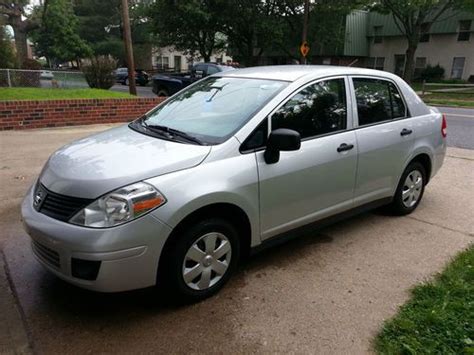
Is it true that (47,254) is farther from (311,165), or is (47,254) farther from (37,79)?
(37,79)

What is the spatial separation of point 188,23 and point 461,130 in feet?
68.8

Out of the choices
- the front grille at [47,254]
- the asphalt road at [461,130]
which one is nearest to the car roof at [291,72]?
the front grille at [47,254]

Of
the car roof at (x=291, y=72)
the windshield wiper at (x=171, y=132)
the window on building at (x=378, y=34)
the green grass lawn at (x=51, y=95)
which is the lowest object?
the green grass lawn at (x=51, y=95)

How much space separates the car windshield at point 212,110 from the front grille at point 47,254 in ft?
3.89

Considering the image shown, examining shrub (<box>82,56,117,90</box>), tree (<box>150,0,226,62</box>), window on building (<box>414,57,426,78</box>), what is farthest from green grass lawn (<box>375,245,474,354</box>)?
window on building (<box>414,57,426,78</box>)

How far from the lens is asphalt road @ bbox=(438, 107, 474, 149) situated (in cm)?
913

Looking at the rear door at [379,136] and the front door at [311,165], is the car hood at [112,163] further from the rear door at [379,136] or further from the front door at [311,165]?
the rear door at [379,136]

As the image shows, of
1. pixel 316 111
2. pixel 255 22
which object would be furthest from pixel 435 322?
pixel 255 22

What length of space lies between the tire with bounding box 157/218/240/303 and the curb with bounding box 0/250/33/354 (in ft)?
2.88

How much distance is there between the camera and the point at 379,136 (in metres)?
4.07

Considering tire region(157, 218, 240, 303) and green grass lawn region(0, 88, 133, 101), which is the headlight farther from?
green grass lawn region(0, 88, 133, 101)

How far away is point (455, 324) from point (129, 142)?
8.57ft

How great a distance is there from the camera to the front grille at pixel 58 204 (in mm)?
2604

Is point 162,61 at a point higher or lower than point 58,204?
lower
